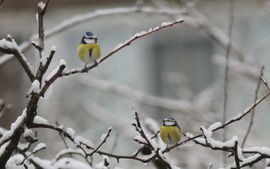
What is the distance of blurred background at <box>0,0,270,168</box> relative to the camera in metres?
4.06

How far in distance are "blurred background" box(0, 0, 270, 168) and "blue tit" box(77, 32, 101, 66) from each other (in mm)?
2176

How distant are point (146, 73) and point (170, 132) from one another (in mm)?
5514

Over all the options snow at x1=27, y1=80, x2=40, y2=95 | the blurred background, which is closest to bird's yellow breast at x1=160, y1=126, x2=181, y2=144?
snow at x1=27, y1=80, x2=40, y2=95

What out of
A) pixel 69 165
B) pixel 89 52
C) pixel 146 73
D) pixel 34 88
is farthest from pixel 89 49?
pixel 146 73

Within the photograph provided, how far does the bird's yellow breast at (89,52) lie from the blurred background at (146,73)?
85.6 inches

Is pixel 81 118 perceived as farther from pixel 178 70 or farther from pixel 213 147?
pixel 213 147

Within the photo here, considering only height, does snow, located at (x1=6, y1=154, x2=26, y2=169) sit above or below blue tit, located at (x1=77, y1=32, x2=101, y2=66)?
below

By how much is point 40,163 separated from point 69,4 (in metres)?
5.22

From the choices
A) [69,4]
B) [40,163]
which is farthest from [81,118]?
[40,163]

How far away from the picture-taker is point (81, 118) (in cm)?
590

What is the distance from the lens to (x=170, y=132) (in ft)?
3.84

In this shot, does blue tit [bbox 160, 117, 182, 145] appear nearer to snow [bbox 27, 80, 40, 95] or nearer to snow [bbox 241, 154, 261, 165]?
snow [bbox 241, 154, 261, 165]

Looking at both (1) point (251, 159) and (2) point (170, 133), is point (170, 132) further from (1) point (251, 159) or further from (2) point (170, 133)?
(1) point (251, 159)

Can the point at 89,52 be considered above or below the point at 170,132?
above
